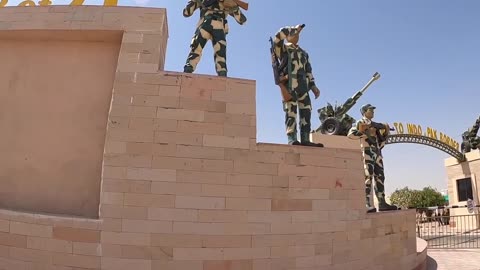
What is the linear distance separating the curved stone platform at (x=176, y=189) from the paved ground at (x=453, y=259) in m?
3.39

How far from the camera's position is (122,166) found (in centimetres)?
524

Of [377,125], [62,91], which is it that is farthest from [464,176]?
[62,91]

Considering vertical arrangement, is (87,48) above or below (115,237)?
above

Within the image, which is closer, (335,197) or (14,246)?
(14,246)

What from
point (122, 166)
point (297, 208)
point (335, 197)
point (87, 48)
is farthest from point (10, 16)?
point (335, 197)

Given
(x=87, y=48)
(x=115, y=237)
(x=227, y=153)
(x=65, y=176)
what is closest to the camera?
(x=115, y=237)

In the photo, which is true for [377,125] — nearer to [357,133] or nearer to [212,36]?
[357,133]

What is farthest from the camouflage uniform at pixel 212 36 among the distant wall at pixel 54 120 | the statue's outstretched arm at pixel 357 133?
the statue's outstretched arm at pixel 357 133

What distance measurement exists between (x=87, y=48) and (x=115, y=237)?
3243 millimetres

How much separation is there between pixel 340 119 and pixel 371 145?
935 cm

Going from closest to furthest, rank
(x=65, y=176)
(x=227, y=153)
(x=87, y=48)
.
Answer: (x=227, y=153), (x=65, y=176), (x=87, y=48)

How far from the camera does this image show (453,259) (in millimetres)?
9391

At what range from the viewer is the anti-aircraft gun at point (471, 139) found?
74.6 feet

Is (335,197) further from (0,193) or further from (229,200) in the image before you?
(0,193)
